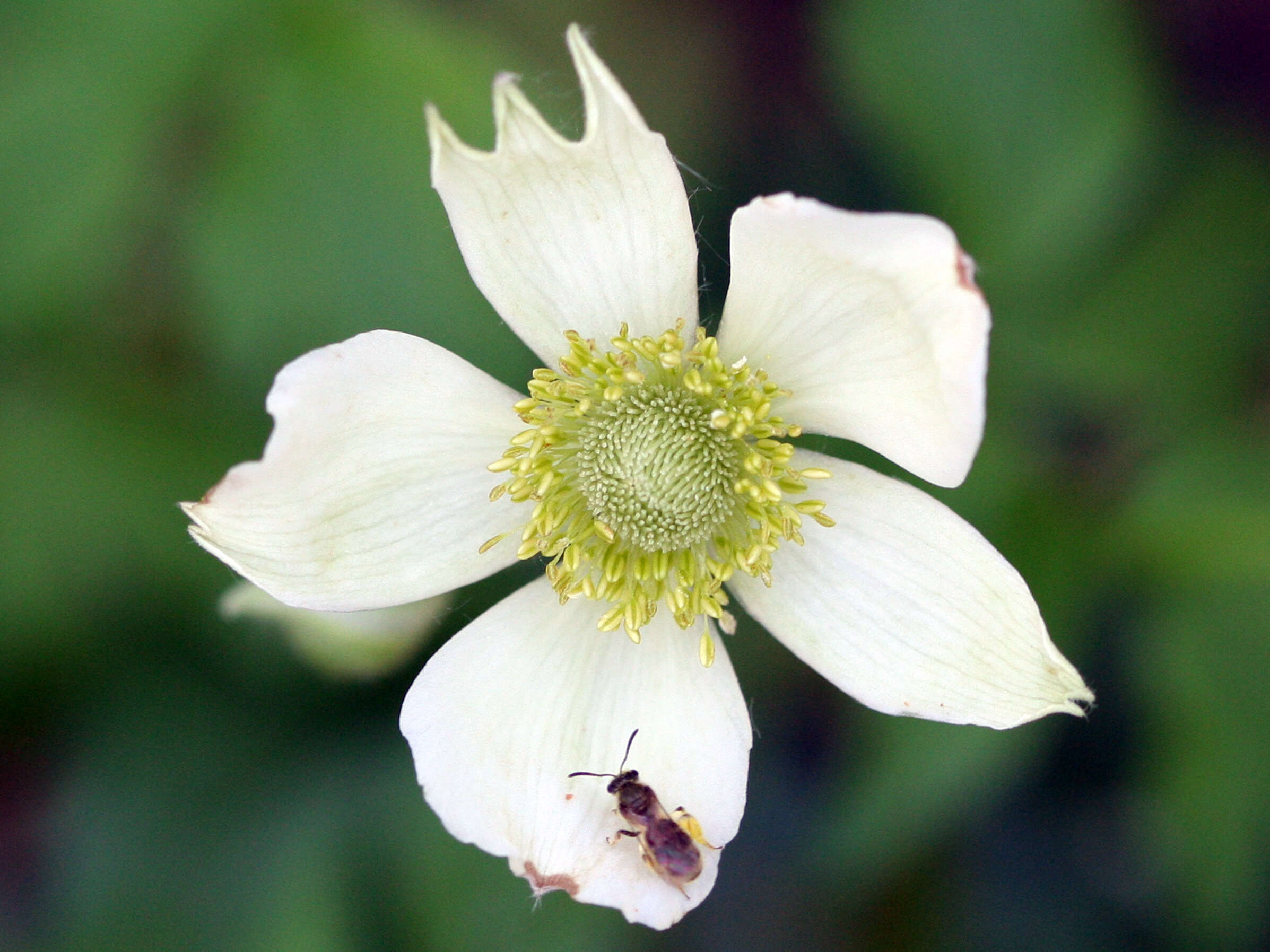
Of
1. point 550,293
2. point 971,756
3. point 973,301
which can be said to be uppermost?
point 973,301

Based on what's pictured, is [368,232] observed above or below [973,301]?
below

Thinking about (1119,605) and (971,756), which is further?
(1119,605)

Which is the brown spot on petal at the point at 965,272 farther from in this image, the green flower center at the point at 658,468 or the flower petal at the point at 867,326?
the green flower center at the point at 658,468

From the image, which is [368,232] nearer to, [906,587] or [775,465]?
[775,465]

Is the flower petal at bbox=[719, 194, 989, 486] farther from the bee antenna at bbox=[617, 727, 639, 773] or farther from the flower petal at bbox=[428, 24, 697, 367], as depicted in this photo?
the bee antenna at bbox=[617, 727, 639, 773]

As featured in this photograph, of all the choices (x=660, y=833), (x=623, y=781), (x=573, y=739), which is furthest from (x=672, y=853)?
(x=573, y=739)

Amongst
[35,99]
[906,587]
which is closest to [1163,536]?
[906,587]

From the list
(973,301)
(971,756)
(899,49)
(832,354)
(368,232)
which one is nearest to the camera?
(973,301)

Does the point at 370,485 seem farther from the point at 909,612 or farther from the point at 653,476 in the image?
the point at 909,612

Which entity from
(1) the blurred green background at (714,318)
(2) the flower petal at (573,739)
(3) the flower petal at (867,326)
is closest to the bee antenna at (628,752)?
(2) the flower petal at (573,739)
